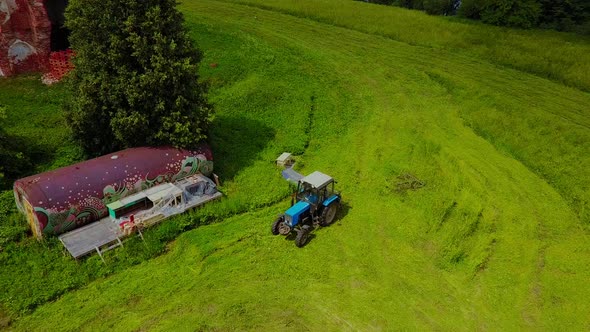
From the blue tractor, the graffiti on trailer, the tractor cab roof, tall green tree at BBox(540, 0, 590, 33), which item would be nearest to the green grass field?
the blue tractor

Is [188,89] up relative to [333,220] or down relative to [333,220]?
up

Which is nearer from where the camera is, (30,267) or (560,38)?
(30,267)

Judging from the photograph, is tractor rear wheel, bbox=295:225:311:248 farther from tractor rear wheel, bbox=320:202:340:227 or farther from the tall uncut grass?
the tall uncut grass

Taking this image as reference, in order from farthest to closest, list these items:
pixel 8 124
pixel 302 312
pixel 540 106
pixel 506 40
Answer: pixel 506 40 → pixel 540 106 → pixel 8 124 → pixel 302 312

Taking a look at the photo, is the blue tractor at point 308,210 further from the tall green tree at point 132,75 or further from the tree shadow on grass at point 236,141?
the tall green tree at point 132,75

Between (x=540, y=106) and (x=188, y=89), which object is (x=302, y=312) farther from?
(x=540, y=106)

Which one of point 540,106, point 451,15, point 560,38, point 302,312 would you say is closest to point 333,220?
point 302,312

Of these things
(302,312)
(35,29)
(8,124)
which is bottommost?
(302,312)

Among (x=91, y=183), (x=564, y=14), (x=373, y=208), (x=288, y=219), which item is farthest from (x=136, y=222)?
(x=564, y=14)
